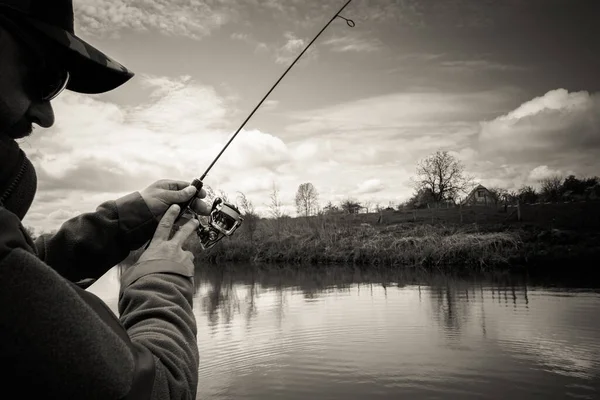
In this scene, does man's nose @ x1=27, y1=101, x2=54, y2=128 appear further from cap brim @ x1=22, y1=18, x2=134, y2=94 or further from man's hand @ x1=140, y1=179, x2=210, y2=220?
man's hand @ x1=140, y1=179, x2=210, y2=220

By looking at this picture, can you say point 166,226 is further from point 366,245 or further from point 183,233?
point 366,245

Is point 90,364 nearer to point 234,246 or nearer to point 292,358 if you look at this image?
point 292,358

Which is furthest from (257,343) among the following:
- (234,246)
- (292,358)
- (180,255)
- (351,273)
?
(234,246)

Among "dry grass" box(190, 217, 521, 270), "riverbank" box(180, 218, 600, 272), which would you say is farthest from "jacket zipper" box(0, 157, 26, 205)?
"dry grass" box(190, 217, 521, 270)

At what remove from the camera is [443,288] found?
→ 1368cm

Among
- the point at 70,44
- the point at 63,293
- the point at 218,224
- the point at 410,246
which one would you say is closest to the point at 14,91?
the point at 70,44

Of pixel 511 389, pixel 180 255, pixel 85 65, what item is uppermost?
pixel 85 65

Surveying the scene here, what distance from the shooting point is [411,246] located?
21375 mm

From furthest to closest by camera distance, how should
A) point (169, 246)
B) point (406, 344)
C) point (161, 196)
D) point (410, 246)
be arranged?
point (410, 246) < point (406, 344) < point (161, 196) < point (169, 246)

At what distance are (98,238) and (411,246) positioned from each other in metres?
20.6

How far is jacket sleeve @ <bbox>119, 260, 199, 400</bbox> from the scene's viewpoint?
1104mm

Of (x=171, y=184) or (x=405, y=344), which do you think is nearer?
(x=171, y=184)

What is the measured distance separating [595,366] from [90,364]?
7.58m

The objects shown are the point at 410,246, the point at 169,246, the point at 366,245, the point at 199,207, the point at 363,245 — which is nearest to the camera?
the point at 169,246
